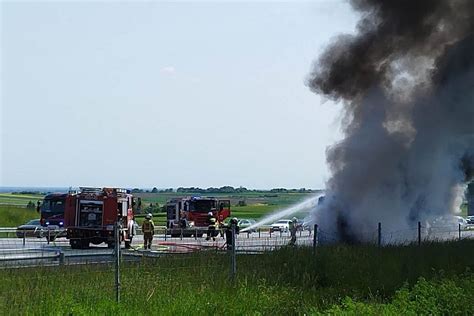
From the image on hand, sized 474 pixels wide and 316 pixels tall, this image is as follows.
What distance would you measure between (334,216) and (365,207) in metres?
1.28

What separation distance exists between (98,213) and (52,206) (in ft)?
22.6

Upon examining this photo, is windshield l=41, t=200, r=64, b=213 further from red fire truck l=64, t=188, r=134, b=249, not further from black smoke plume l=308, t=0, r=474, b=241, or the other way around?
black smoke plume l=308, t=0, r=474, b=241

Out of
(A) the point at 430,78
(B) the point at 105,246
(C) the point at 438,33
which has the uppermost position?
(C) the point at 438,33

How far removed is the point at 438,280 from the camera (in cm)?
1320

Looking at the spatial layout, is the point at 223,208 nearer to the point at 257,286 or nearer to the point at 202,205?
the point at 202,205

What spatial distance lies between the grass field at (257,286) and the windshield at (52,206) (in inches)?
926

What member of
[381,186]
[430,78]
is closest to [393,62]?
[430,78]

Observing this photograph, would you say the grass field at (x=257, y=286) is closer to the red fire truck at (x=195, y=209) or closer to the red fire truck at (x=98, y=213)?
the red fire truck at (x=98, y=213)

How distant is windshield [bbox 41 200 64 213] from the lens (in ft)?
122

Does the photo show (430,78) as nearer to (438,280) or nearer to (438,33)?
(438,33)

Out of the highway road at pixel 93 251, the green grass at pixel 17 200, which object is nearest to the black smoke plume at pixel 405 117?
the highway road at pixel 93 251

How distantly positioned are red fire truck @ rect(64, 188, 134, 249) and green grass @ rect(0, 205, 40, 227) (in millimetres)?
15550

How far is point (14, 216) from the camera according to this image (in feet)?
159

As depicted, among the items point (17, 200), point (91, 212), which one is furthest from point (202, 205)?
point (17, 200)
